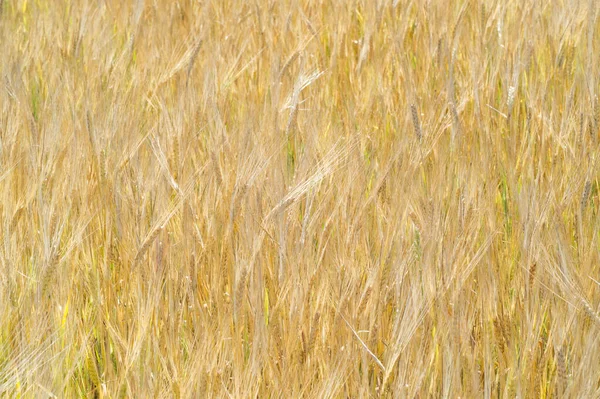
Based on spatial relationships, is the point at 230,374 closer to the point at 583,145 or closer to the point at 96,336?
the point at 96,336

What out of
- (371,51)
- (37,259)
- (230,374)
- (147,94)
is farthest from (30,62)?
(230,374)

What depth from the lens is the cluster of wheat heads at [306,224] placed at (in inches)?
47.6

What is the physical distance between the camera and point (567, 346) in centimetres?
119

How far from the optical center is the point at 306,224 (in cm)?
142

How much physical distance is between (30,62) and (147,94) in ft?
1.25

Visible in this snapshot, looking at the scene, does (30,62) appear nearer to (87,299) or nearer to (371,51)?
(371,51)

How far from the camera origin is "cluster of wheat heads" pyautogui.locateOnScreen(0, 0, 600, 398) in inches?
47.6

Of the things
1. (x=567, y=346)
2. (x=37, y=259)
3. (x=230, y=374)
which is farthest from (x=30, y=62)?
(x=567, y=346)

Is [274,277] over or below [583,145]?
below

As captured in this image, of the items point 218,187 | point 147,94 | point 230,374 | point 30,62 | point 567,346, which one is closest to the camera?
point 567,346

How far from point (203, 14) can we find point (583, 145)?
1.26 metres

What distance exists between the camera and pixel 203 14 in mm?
2525

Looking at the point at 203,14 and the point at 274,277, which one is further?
the point at 203,14

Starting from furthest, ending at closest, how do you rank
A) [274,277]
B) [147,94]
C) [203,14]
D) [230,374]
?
[203,14], [147,94], [274,277], [230,374]
